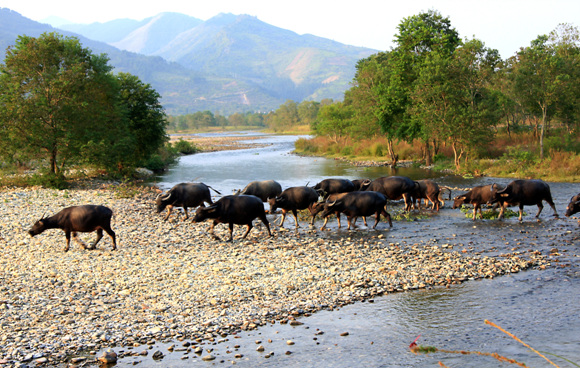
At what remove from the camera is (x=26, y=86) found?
86.0 feet

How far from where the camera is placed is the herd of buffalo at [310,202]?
13594 mm

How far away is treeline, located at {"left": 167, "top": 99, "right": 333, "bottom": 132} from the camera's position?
140 metres

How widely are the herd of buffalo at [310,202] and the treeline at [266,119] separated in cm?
10491

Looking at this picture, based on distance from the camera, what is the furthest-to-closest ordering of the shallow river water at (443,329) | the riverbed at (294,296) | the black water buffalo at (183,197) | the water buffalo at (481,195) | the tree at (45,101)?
the tree at (45,101), the black water buffalo at (183,197), the water buffalo at (481,195), the riverbed at (294,296), the shallow river water at (443,329)

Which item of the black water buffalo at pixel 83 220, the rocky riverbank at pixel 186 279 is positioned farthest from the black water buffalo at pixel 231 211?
the black water buffalo at pixel 83 220

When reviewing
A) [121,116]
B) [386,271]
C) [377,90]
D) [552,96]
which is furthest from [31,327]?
[377,90]

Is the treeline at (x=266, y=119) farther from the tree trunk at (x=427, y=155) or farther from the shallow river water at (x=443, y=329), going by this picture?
the shallow river water at (x=443, y=329)

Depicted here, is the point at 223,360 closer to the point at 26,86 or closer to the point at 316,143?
the point at 26,86

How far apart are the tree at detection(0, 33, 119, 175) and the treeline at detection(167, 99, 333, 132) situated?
98325 millimetres

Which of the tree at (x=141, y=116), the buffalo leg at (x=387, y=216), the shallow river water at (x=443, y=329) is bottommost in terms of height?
the shallow river water at (x=443, y=329)

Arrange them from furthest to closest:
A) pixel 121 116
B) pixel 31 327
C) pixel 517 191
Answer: pixel 121 116 → pixel 517 191 → pixel 31 327

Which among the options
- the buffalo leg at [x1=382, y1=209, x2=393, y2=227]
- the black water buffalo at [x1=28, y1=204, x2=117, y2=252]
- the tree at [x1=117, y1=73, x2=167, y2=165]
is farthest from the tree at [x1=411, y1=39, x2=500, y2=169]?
the black water buffalo at [x1=28, y1=204, x2=117, y2=252]

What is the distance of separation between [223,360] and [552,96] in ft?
101

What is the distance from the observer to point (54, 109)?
26438 millimetres
